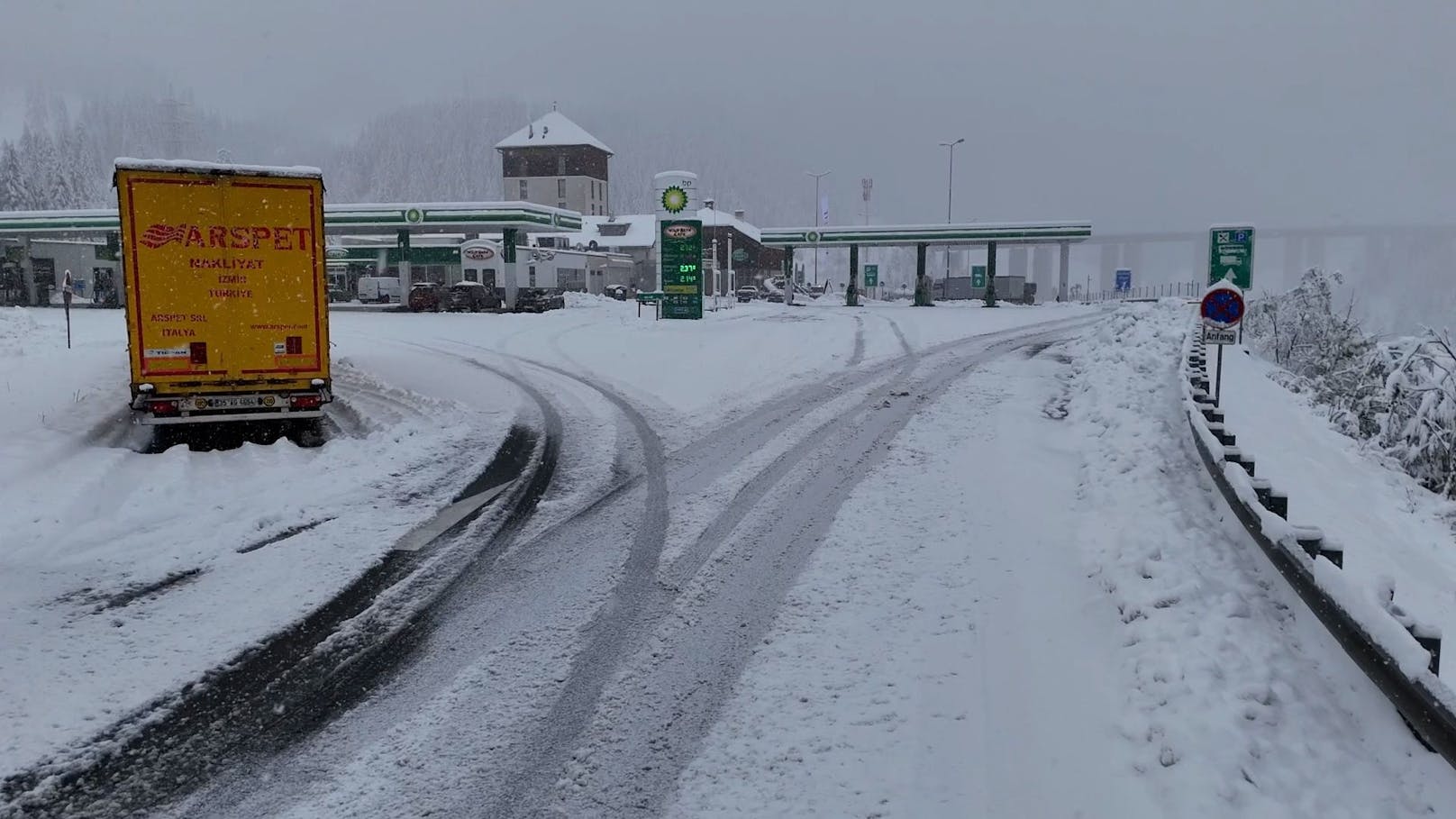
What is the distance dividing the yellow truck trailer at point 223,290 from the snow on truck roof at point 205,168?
0.02 meters

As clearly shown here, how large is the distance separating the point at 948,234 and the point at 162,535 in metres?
51.8

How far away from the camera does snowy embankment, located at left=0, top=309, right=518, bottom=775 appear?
15.9ft

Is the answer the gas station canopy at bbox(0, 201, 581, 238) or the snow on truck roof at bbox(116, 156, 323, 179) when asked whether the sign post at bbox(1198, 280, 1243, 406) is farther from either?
the gas station canopy at bbox(0, 201, 581, 238)

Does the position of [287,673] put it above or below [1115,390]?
below

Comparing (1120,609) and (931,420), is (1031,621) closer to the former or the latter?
(1120,609)

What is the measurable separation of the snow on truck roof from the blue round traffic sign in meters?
11.2

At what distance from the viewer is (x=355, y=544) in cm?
712

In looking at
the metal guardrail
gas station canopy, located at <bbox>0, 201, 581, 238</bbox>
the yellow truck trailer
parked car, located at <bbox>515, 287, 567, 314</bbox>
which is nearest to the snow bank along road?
the metal guardrail

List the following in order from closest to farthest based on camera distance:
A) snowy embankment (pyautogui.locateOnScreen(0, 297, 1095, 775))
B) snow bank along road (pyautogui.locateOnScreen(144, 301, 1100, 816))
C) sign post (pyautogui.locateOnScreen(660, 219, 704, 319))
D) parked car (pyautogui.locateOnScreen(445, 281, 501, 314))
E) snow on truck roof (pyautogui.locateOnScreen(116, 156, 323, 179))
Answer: snow bank along road (pyautogui.locateOnScreen(144, 301, 1100, 816)) → snowy embankment (pyautogui.locateOnScreen(0, 297, 1095, 775)) → snow on truck roof (pyautogui.locateOnScreen(116, 156, 323, 179)) → sign post (pyautogui.locateOnScreen(660, 219, 704, 319)) → parked car (pyautogui.locateOnScreen(445, 281, 501, 314))

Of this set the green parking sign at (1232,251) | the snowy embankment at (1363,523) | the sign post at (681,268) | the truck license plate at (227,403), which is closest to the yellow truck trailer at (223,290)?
the truck license plate at (227,403)

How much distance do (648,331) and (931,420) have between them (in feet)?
52.4

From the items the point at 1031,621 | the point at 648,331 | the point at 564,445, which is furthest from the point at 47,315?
the point at 1031,621

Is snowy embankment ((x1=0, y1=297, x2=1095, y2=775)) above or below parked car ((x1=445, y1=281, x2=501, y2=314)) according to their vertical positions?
below

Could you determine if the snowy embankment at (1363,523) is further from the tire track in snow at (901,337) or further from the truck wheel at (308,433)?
the truck wheel at (308,433)
